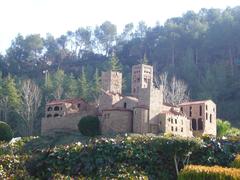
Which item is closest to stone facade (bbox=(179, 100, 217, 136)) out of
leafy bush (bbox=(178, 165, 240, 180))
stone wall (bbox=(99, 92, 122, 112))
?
stone wall (bbox=(99, 92, 122, 112))

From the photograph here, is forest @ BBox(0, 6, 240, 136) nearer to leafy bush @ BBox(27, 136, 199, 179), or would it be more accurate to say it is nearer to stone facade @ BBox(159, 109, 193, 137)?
stone facade @ BBox(159, 109, 193, 137)

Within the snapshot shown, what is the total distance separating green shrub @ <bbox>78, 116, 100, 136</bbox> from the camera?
4553cm

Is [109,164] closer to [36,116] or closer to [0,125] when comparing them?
[0,125]

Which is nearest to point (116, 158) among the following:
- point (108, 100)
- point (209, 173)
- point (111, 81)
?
point (209, 173)

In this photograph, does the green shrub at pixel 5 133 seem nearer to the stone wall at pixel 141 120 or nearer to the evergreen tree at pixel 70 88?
the stone wall at pixel 141 120

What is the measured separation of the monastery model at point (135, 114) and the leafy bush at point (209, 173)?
32.2m

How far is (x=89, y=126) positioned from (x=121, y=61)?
47.8m

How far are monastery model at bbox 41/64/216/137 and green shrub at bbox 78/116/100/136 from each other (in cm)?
60

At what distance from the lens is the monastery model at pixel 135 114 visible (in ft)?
147

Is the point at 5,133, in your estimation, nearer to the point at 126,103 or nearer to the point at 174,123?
the point at 126,103

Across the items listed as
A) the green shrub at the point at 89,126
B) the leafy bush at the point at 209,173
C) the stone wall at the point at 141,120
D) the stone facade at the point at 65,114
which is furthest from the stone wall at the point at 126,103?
the leafy bush at the point at 209,173

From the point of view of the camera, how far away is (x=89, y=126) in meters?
45.8

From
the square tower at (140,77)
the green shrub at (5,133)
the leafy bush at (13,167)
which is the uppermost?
the square tower at (140,77)

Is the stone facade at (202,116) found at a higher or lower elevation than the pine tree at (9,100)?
lower
